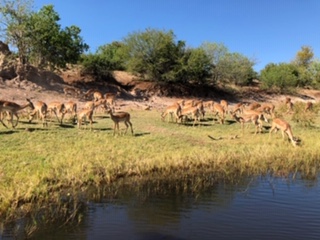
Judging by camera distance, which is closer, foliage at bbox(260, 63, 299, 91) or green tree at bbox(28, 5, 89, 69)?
green tree at bbox(28, 5, 89, 69)

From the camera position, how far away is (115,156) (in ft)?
41.1

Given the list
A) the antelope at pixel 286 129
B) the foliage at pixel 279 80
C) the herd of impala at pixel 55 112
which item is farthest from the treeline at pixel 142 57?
Result: the antelope at pixel 286 129

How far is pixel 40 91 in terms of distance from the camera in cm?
2844

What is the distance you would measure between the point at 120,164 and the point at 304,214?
5.28 meters

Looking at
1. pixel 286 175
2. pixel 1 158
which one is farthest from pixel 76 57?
pixel 286 175

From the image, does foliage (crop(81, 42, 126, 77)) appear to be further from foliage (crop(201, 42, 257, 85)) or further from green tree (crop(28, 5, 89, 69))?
foliage (crop(201, 42, 257, 85))

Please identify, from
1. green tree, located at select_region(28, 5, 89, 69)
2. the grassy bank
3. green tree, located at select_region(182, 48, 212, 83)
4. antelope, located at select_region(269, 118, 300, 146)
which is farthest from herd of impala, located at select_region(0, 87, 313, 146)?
green tree, located at select_region(182, 48, 212, 83)

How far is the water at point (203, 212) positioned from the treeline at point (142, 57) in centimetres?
2432

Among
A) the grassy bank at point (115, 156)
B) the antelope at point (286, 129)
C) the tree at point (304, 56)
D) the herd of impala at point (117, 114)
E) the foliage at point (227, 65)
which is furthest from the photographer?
the tree at point (304, 56)

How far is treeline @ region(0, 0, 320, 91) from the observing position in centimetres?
3130

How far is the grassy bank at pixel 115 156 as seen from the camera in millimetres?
9312

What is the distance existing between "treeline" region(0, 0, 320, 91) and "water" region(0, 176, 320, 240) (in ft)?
79.8

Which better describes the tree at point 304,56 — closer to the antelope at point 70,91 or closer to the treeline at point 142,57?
the treeline at point 142,57

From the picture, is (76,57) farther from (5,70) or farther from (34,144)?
(34,144)
